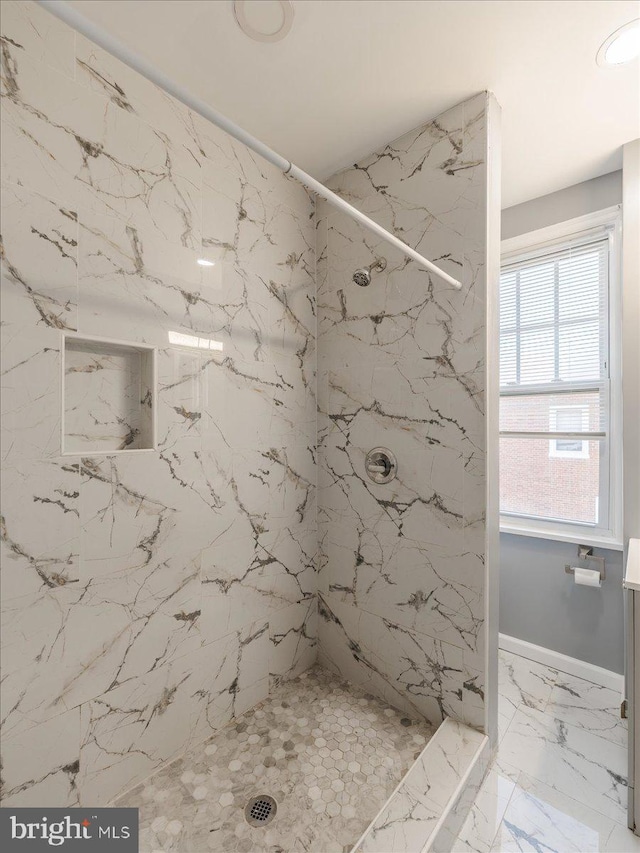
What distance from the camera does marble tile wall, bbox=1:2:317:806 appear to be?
1.13 m

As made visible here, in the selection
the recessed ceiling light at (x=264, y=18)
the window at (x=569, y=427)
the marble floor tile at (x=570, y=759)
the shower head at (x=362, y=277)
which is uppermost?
the recessed ceiling light at (x=264, y=18)

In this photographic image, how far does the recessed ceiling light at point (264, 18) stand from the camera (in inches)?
46.0

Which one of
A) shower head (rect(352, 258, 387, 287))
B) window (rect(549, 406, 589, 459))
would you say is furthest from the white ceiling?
window (rect(549, 406, 589, 459))

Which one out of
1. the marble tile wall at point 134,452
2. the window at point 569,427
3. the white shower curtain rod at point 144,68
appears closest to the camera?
the white shower curtain rod at point 144,68

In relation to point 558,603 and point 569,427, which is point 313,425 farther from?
point 558,603

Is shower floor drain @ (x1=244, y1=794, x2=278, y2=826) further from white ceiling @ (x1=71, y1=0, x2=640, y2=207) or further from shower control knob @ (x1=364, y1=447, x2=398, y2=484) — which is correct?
white ceiling @ (x1=71, y1=0, x2=640, y2=207)

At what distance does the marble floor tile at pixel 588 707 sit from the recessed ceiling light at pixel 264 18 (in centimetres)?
282

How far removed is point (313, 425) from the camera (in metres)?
2.06

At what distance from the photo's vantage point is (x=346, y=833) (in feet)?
4.05

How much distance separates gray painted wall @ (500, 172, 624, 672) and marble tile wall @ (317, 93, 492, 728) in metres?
0.93

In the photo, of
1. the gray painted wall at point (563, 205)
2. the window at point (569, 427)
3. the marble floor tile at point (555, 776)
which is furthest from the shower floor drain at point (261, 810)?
the gray painted wall at point (563, 205)

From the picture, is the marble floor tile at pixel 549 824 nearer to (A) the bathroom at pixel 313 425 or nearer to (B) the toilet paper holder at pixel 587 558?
(A) the bathroom at pixel 313 425

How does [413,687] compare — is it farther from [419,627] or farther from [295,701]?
[295,701]

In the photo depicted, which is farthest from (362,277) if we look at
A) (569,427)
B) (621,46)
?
(569,427)
